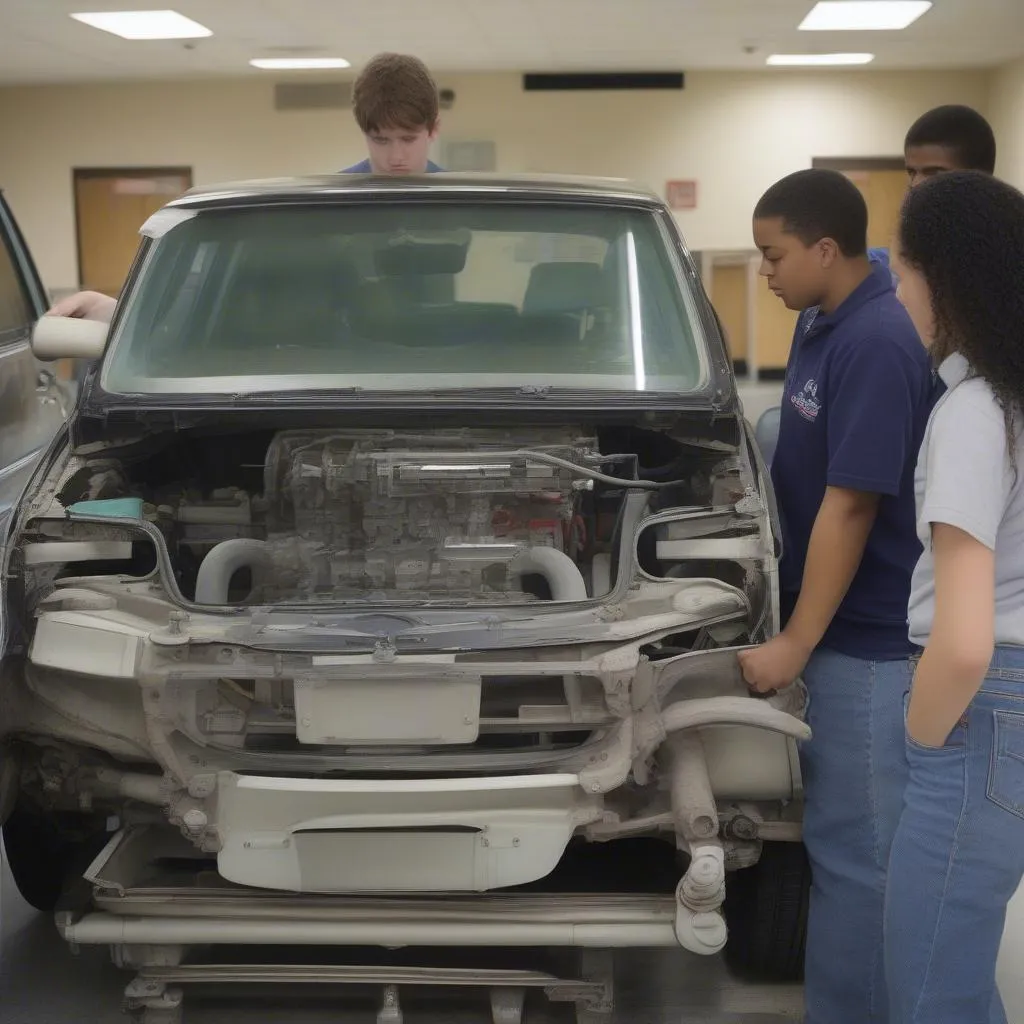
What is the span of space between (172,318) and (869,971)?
2.23 metres

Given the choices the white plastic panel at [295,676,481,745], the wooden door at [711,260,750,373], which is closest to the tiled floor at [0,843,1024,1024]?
the white plastic panel at [295,676,481,745]

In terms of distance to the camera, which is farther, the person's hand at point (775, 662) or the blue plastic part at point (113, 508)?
the blue plastic part at point (113, 508)

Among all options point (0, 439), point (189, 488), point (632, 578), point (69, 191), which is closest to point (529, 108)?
point (69, 191)

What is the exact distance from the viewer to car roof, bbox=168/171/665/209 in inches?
124

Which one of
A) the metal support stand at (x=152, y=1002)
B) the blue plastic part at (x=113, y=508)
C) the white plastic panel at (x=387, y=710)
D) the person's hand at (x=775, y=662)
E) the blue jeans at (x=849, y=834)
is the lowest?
the metal support stand at (x=152, y=1002)

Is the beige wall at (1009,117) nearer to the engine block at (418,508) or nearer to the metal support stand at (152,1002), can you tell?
the engine block at (418,508)

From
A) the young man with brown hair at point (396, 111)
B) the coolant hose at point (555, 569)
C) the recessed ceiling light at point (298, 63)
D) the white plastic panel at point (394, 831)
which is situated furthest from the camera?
the recessed ceiling light at point (298, 63)

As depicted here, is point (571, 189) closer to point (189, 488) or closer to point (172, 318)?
point (172, 318)

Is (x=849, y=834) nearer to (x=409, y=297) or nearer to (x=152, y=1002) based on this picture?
(x=152, y=1002)

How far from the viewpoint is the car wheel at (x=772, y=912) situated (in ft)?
8.84

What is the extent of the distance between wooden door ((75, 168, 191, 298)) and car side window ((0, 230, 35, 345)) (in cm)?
867

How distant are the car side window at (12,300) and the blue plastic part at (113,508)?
2.15 m

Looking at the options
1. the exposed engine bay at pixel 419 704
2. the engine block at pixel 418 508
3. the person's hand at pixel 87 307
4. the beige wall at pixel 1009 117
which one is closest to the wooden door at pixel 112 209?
the beige wall at pixel 1009 117

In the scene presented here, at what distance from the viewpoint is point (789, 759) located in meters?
2.47
